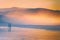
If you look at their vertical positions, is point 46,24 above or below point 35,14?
below

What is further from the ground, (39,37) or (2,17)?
(2,17)

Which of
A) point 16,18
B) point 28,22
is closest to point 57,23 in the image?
point 28,22

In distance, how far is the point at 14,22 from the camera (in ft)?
3.92

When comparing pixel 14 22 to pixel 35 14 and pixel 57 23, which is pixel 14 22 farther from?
pixel 57 23

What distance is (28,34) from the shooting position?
119 centimetres

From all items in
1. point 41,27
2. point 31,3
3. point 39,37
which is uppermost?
point 31,3

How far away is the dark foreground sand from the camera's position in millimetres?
1178

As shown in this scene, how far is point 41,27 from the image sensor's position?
3.88 ft

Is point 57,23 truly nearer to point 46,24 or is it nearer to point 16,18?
point 46,24

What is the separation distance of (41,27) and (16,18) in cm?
27

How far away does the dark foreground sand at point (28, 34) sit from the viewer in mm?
1178

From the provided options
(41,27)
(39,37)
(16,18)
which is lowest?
(39,37)

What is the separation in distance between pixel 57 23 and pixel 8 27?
50 cm

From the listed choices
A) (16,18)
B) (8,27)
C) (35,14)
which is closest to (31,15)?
(35,14)
